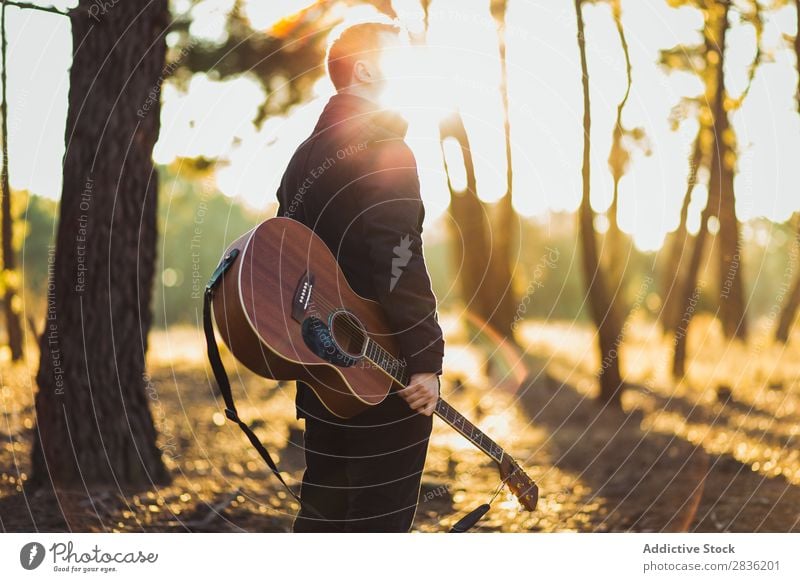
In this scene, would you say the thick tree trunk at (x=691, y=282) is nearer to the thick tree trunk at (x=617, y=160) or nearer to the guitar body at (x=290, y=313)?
the thick tree trunk at (x=617, y=160)

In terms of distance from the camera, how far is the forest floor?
5.18m

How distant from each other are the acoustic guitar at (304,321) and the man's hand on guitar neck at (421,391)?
8cm

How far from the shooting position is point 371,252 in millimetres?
3271

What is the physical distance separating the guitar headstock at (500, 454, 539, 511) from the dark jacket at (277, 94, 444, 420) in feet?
2.83

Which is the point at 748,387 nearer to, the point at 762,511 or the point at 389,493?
the point at 762,511

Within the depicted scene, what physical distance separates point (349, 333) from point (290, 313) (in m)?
0.30

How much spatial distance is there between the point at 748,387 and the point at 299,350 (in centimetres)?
738

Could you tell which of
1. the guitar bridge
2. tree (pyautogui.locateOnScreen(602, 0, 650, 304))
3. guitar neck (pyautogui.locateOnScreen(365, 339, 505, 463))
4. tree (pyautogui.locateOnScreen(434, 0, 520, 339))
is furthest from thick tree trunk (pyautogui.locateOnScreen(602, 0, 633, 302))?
the guitar bridge

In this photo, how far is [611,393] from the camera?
30.6ft

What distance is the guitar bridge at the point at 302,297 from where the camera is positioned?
324cm

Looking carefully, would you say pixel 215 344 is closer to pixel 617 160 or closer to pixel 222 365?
pixel 222 365

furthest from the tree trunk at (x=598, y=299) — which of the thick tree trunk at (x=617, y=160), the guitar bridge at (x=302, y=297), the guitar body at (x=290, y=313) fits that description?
the guitar bridge at (x=302, y=297)
